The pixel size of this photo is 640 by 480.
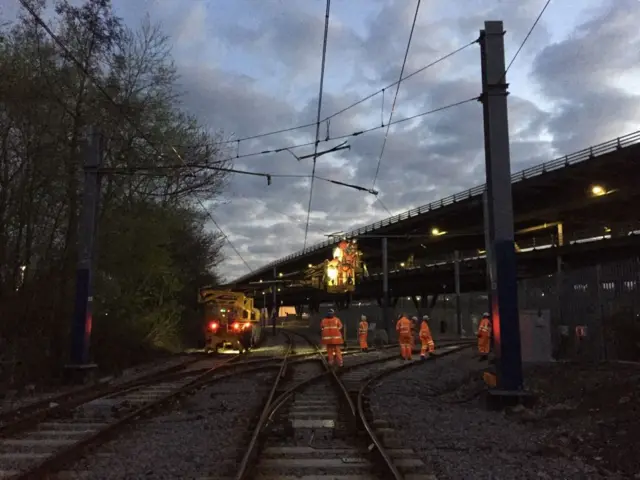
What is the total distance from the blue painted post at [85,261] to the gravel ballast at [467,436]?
852 centimetres

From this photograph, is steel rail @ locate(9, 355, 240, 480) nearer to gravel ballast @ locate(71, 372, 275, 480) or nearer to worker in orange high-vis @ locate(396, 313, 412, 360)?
gravel ballast @ locate(71, 372, 275, 480)

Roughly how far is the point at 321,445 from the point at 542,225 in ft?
199

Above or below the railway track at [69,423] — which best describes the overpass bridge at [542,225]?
above

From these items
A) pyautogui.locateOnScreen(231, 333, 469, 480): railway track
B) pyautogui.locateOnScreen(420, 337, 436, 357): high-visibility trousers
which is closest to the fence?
pyautogui.locateOnScreen(231, 333, 469, 480): railway track

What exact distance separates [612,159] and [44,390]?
151 feet

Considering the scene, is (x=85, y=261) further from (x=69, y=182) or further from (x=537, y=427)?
(x=537, y=427)

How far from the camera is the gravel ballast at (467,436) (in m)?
7.53

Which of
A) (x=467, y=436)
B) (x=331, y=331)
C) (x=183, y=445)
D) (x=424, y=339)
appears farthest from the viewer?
(x=424, y=339)

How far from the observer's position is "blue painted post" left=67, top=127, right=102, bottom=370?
59.8 feet

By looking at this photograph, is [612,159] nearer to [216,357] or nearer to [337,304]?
[216,357]

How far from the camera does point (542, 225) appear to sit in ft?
213

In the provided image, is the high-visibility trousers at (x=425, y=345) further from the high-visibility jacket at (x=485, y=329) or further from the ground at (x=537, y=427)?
the ground at (x=537, y=427)

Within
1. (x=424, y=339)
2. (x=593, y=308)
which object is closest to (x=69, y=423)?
(x=593, y=308)

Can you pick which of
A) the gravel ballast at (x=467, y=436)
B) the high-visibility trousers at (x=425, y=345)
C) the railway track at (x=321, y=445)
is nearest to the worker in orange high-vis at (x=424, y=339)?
the high-visibility trousers at (x=425, y=345)
